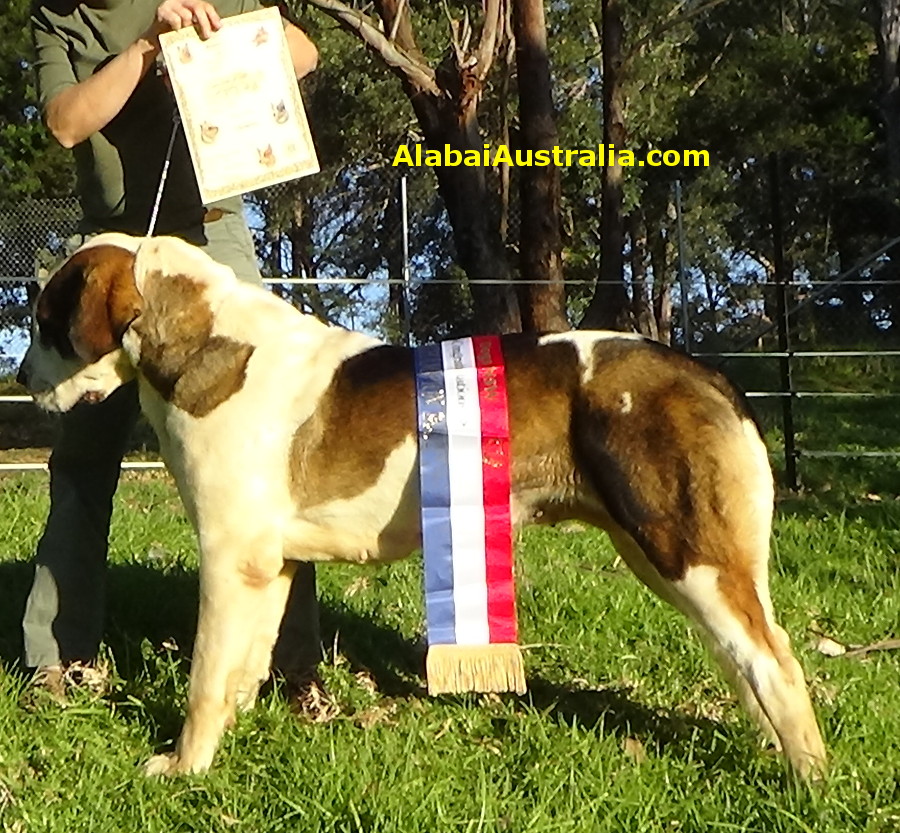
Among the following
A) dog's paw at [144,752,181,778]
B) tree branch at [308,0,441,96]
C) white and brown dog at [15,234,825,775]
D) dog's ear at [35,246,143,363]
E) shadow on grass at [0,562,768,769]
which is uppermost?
tree branch at [308,0,441,96]

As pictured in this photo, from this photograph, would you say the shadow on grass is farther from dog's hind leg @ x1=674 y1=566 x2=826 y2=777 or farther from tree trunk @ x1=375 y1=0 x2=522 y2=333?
tree trunk @ x1=375 y1=0 x2=522 y2=333

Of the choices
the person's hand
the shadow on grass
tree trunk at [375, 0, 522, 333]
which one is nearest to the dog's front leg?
the shadow on grass

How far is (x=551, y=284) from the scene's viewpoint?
11078mm

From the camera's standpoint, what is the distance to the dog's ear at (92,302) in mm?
3496

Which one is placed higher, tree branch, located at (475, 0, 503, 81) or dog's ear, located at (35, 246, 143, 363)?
tree branch, located at (475, 0, 503, 81)

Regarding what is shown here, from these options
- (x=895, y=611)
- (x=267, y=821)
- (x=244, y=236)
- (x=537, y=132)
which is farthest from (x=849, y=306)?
(x=267, y=821)

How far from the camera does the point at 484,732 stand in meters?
3.86

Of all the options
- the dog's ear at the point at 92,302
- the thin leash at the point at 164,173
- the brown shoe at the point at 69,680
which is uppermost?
the thin leash at the point at 164,173

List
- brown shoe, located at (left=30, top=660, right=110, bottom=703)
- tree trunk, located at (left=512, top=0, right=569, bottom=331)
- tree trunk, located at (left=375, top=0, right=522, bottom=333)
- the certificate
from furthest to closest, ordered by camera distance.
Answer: tree trunk, located at (left=375, top=0, right=522, bottom=333) < tree trunk, located at (left=512, top=0, right=569, bottom=331) < brown shoe, located at (left=30, top=660, right=110, bottom=703) < the certificate

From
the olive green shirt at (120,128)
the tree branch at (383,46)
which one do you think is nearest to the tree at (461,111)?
the tree branch at (383,46)

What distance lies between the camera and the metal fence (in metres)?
9.42

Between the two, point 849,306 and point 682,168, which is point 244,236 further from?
point 682,168

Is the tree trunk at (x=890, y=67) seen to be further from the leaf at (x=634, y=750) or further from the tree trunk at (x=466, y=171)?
the leaf at (x=634, y=750)

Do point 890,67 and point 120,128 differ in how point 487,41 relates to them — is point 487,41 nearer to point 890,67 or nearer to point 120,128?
point 120,128
